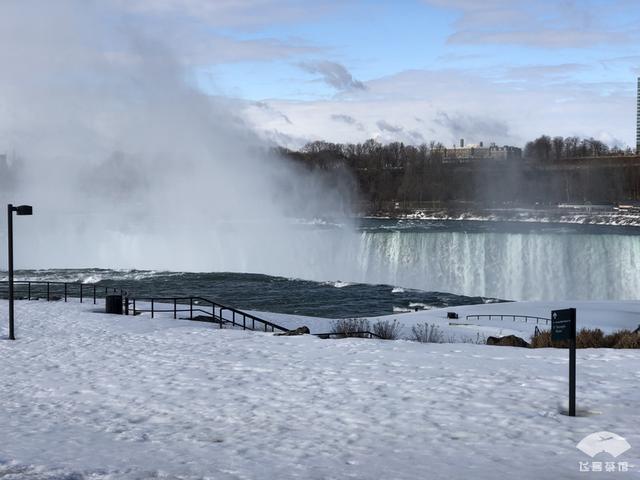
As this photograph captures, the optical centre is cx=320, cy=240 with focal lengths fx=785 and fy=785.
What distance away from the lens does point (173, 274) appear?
5622cm

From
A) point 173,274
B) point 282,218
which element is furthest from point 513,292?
point 282,218

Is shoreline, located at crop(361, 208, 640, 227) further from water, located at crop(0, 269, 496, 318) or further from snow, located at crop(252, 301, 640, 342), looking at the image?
snow, located at crop(252, 301, 640, 342)

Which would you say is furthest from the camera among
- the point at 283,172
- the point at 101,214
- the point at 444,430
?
the point at 283,172

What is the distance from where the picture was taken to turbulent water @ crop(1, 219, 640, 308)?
45.9 meters

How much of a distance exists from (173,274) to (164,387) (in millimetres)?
45412

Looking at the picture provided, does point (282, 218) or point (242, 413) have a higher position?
point (282, 218)

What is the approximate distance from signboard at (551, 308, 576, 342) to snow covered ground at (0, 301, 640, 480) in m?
0.98

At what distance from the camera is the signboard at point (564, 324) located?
9.21 metres

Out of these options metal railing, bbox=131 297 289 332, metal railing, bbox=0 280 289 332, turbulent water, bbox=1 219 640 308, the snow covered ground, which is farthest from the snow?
the snow covered ground

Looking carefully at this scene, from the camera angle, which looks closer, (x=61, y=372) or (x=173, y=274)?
(x=61, y=372)

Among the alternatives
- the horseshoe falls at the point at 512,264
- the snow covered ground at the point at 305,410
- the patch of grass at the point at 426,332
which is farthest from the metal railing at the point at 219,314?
the horseshoe falls at the point at 512,264

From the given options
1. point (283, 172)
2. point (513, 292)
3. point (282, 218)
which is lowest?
point (513, 292)

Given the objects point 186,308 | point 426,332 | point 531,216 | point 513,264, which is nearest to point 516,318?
point 426,332

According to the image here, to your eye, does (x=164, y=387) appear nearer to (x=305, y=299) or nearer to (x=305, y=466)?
(x=305, y=466)
